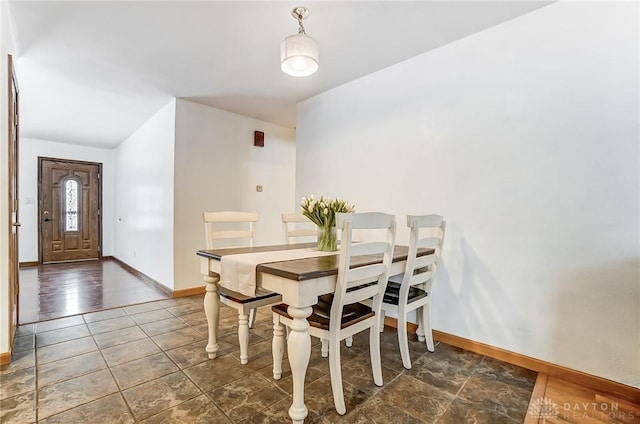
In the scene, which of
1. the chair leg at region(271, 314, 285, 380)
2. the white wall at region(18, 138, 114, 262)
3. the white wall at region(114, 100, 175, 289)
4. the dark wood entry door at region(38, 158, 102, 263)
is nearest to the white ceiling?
the white wall at region(114, 100, 175, 289)

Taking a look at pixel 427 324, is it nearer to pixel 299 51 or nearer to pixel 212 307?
pixel 212 307

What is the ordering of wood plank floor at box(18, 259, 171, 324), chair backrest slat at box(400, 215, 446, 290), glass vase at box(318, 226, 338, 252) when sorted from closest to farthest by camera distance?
chair backrest slat at box(400, 215, 446, 290)
glass vase at box(318, 226, 338, 252)
wood plank floor at box(18, 259, 171, 324)

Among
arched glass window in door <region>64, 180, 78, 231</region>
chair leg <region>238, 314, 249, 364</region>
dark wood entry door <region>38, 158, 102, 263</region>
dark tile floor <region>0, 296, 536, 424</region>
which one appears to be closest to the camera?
dark tile floor <region>0, 296, 536, 424</region>

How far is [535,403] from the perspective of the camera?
65.2 inches

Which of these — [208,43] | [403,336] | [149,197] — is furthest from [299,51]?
[149,197]

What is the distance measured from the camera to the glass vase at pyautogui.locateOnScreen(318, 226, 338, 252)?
7.15 ft

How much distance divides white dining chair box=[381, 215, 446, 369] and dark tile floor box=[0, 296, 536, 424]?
0.20 m

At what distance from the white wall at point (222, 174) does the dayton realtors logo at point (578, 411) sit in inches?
105

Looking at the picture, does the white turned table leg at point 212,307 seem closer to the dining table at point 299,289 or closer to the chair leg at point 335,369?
the dining table at point 299,289

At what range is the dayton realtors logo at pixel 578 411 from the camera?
1.55 metres

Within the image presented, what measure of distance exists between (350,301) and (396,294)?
654mm

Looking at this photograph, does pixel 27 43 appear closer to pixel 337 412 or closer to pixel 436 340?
pixel 337 412

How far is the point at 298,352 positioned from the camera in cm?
144

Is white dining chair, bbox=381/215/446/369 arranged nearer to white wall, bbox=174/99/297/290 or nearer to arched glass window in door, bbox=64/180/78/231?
white wall, bbox=174/99/297/290
